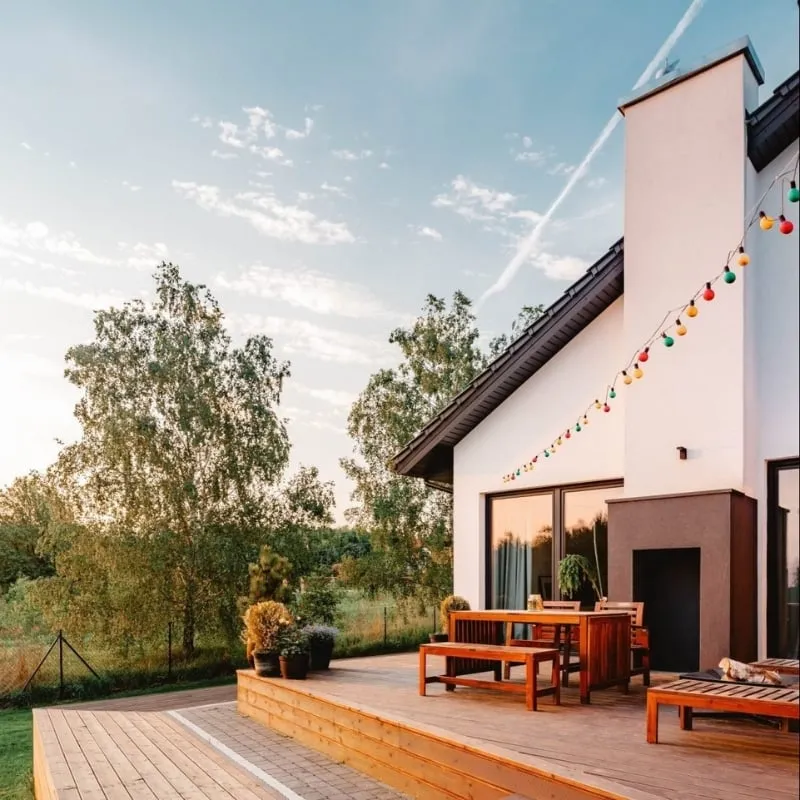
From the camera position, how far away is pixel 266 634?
772cm

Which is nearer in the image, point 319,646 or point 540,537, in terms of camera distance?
point 319,646

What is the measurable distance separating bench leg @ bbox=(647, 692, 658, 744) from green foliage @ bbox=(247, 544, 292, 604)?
605 centimetres

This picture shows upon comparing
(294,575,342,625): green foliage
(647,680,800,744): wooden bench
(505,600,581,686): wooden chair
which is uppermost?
(647,680,800,744): wooden bench

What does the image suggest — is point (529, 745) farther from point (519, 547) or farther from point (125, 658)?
point (125, 658)

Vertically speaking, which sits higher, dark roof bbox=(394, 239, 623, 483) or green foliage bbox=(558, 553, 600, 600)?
dark roof bbox=(394, 239, 623, 483)

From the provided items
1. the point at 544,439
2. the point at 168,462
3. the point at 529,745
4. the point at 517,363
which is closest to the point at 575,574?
the point at 544,439

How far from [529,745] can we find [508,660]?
47.2 inches

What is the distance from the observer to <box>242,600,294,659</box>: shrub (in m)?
7.70

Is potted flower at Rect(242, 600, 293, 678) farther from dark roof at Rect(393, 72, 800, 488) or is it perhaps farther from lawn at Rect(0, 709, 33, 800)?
dark roof at Rect(393, 72, 800, 488)

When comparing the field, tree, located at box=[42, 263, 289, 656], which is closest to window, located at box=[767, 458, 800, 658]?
the field

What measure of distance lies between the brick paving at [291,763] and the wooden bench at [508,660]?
41.4 inches

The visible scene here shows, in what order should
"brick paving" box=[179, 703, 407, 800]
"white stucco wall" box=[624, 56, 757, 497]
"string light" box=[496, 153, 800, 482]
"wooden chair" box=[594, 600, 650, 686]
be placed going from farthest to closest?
"white stucco wall" box=[624, 56, 757, 497], "wooden chair" box=[594, 600, 650, 686], "string light" box=[496, 153, 800, 482], "brick paving" box=[179, 703, 407, 800]

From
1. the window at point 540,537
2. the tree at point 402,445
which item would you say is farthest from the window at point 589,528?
the tree at point 402,445

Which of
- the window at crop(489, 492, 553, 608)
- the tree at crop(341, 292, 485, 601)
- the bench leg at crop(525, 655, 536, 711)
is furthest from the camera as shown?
the tree at crop(341, 292, 485, 601)
